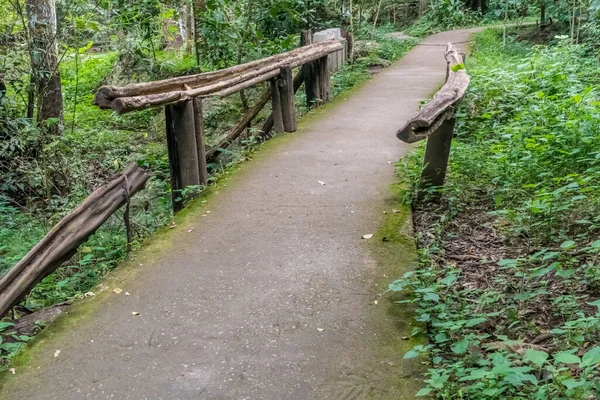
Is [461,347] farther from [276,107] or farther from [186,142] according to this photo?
[276,107]

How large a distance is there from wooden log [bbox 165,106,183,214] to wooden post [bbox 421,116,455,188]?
2291mm

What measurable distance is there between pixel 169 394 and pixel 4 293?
48.7 inches

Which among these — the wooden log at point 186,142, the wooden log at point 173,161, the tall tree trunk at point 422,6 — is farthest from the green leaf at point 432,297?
the tall tree trunk at point 422,6

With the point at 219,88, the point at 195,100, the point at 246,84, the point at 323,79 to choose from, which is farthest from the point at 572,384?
the point at 323,79

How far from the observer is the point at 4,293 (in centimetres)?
329

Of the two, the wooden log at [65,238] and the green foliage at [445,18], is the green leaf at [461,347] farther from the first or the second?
the green foliage at [445,18]

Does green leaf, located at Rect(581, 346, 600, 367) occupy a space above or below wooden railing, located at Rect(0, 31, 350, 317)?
below

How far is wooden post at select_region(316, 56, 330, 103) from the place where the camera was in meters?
9.14

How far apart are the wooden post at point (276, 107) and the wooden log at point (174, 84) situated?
311 mm

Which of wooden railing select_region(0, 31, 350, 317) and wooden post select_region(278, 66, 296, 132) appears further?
wooden post select_region(278, 66, 296, 132)

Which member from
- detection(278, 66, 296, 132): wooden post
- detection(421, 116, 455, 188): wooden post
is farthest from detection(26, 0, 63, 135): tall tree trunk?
detection(421, 116, 455, 188): wooden post

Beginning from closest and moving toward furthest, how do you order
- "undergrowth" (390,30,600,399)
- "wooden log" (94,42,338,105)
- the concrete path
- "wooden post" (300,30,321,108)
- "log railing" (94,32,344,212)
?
"undergrowth" (390,30,600,399)
the concrete path
"wooden log" (94,42,338,105)
"log railing" (94,32,344,212)
"wooden post" (300,30,321,108)

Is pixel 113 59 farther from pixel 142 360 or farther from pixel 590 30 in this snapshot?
pixel 142 360

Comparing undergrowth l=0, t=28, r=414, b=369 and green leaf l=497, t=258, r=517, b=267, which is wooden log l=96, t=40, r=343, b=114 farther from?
green leaf l=497, t=258, r=517, b=267
